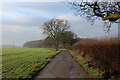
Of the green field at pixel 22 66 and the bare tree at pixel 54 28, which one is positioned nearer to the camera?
the green field at pixel 22 66

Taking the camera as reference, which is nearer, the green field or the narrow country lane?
the narrow country lane

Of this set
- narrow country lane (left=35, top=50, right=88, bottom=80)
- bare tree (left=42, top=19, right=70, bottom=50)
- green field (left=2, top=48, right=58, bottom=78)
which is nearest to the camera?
narrow country lane (left=35, top=50, right=88, bottom=80)

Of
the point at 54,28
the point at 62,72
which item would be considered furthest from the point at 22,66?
the point at 54,28

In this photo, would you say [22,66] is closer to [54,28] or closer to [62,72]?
[62,72]

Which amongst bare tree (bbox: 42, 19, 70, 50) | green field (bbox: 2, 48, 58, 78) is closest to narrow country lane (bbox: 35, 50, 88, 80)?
green field (bbox: 2, 48, 58, 78)

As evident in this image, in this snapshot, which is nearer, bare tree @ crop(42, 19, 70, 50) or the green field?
the green field

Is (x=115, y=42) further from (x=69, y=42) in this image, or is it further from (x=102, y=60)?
(x=69, y=42)

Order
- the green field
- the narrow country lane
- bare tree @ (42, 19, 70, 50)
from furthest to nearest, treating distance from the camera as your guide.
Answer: bare tree @ (42, 19, 70, 50) → the green field → the narrow country lane

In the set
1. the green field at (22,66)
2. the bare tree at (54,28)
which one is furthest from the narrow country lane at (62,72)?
the bare tree at (54,28)

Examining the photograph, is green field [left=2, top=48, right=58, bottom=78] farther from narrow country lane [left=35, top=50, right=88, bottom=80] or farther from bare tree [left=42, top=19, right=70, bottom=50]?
bare tree [left=42, top=19, right=70, bottom=50]

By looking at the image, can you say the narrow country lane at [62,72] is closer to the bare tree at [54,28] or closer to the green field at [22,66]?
the green field at [22,66]

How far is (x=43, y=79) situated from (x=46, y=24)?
43.1m

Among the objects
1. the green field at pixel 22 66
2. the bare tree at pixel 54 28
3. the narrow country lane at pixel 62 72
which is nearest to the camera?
the narrow country lane at pixel 62 72

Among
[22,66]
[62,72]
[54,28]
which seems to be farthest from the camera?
[54,28]
